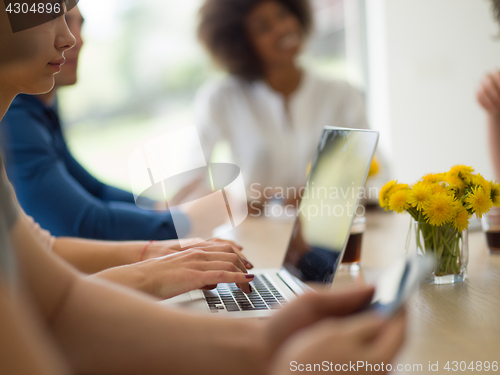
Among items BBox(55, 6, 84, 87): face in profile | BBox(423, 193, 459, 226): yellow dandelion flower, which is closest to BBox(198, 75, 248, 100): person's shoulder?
BBox(55, 6, 84, 87): face in profile

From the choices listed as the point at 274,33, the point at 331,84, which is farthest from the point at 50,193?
the point at 331,84

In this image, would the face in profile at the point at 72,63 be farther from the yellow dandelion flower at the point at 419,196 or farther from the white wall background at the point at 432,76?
the white wall background at the point at 432,76

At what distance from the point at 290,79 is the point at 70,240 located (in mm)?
1511

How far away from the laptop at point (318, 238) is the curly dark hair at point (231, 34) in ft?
4.69

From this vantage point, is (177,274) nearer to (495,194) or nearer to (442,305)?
(442,305)

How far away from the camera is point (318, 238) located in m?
0.83

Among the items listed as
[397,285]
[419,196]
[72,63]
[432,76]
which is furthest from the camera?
[432,76]

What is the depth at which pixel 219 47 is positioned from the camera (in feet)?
7.61

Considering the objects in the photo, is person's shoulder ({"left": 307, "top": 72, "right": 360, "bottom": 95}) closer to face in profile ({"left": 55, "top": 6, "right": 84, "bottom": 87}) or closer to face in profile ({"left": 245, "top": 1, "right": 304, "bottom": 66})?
face in profile ({"left": 245, "top": 1, "right": 304, "bottom": 66})

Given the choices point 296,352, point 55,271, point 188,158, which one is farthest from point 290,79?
point 296,352

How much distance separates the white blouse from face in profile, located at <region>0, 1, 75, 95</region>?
1502 millimetres

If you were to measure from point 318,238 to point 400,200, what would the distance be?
15 centimetres

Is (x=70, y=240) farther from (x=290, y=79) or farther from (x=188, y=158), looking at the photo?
(x=290, y=79)

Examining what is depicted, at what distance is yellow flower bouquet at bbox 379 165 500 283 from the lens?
30.0 inches
